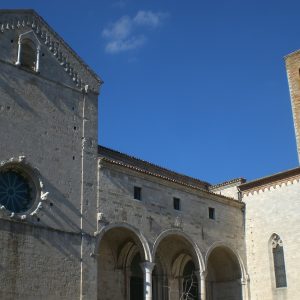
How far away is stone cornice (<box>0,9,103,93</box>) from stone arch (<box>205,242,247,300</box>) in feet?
29.5

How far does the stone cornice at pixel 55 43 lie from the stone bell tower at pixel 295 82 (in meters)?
9.41

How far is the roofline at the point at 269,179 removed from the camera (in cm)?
2453

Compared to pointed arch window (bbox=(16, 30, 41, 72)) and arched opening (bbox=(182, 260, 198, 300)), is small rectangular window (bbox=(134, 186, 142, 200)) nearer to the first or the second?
arched opening (bbox=(182, 260, 198, 300))

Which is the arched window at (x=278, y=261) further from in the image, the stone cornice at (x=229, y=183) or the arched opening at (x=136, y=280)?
the arched opening at (x=136, y=280)

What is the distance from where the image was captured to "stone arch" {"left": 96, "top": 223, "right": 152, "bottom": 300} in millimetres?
22102

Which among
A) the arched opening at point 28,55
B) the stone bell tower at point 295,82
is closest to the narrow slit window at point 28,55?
the arched opening at point 28,55

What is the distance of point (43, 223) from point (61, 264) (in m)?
1.44

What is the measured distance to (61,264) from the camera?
18266mm

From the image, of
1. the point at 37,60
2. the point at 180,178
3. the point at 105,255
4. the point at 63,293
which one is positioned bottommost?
the point at 63,293

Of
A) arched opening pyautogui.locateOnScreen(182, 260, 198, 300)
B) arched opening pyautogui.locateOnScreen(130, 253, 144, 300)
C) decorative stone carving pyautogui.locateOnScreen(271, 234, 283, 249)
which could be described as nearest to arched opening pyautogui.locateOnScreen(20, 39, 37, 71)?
arched opening pyautogui.locateOnScreen(130, 253, 144, 300)

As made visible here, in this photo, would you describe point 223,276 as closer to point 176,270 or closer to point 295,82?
point 176,270

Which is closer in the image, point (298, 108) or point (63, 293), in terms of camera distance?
point (63, 293)

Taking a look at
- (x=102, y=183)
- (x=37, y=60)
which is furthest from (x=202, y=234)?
(x=37, y=60)

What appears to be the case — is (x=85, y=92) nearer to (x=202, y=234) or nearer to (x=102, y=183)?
(x=102, y=183)
